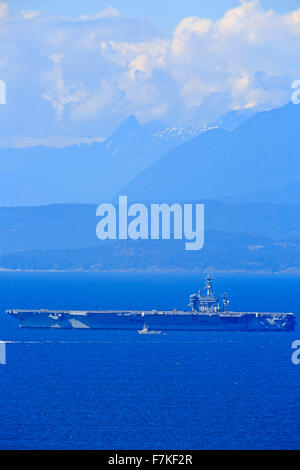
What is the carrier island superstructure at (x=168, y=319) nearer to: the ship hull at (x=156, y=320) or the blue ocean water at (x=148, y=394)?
the ship hull at (x=156, y=320)

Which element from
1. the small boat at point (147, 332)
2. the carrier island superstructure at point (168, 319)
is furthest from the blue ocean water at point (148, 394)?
the carrier island superstructure at point (168, 319)

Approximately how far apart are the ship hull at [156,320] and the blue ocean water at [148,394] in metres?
8.60

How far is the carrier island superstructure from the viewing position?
15562 centimetres

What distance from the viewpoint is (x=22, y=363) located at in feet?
392

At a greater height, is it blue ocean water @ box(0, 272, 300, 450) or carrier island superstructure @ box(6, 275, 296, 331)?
carrier island superstructure @ box(6, 275, 296, 331)

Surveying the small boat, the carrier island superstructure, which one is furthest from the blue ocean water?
the carrier island superstructure

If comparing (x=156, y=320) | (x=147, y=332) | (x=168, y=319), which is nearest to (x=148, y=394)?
(x=147, y=332)

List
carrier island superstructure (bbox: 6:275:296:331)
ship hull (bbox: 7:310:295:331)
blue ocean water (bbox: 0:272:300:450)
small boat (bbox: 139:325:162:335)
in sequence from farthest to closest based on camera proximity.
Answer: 1. carrier island superstructure (bbox: 6:275:296:331)
2. ship hull (bbox: 7:310:295:331)
3. small boat (bbox: 139:325:162:335)
4. blue ocean water (bbox: 0:272:300:450)

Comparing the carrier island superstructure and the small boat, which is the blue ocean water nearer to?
Result: the small boat

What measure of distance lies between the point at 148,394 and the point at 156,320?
56549 mm

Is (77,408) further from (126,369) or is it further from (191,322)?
(191,322)
